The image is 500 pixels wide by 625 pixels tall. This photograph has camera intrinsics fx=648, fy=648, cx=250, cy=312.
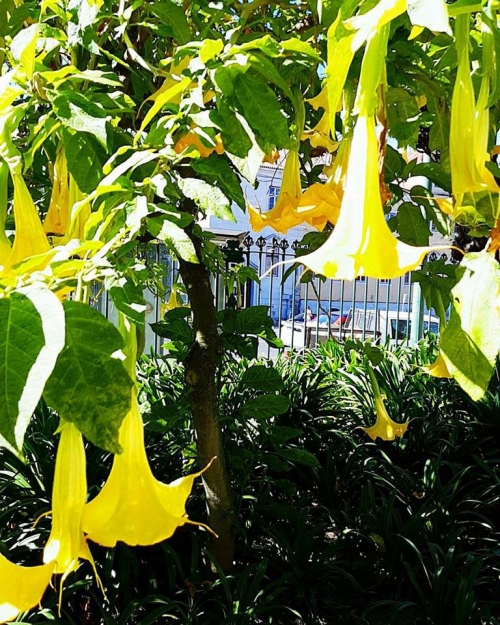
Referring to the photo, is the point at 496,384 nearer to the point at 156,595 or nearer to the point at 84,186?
the point at 156,595

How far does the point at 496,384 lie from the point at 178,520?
268cm

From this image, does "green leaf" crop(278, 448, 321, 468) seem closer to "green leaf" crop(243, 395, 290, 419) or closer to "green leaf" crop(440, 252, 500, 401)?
"green leaf" crop(243, 395, 290, 419)

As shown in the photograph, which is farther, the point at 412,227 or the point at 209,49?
the point at 412,227

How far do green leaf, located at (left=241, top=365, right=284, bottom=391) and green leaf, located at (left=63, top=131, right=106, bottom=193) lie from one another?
102 centimetres

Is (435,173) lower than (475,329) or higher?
higher

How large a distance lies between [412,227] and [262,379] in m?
0.72

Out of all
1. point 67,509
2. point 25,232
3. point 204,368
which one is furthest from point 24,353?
point 204,368

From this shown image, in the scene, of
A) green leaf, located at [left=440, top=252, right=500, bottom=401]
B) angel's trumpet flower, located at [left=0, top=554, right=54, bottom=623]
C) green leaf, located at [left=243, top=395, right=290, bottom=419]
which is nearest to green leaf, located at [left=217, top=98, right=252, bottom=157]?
green leaf, located at [left=440, top=252, right=500, bottom=401]

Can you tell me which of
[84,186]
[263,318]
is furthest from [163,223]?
[263,318]

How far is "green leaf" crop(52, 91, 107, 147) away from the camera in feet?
2.25

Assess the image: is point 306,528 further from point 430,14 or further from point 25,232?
point 430,14

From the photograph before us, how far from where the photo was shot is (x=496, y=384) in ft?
9.79

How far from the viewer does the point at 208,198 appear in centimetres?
68

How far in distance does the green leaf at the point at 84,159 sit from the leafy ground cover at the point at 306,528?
37.6 inches
